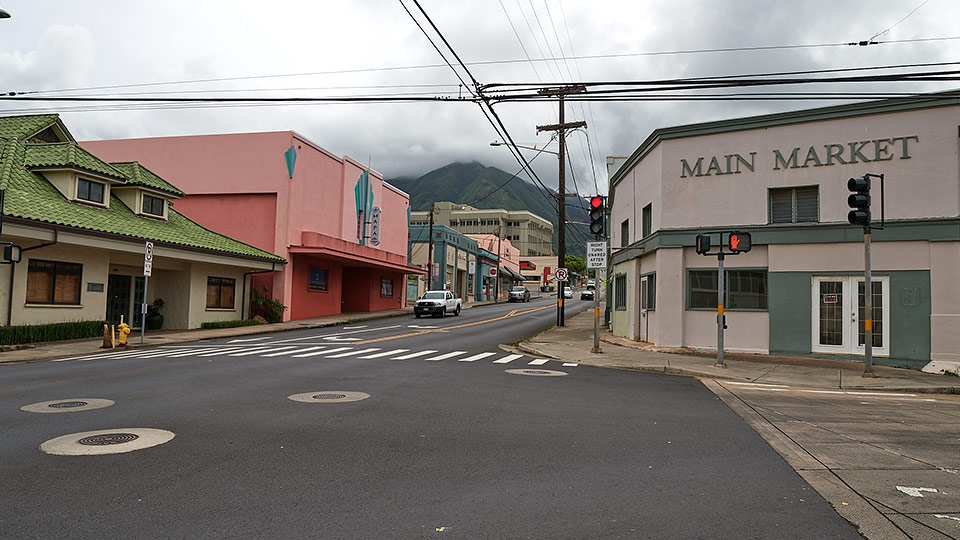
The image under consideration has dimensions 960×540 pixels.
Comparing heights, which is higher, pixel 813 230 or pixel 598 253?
pixel 813 230

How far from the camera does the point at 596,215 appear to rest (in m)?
19.0

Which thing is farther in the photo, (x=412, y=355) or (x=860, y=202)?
(x=412, y=355)

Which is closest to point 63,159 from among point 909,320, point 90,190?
point 90,190

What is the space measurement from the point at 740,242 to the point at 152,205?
80.0ft

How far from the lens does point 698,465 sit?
6.76m

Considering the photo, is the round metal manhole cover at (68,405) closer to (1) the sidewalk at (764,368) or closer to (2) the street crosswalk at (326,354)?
(2) the street crosswalk at (326,354)

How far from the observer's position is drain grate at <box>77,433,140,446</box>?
23.1 feet

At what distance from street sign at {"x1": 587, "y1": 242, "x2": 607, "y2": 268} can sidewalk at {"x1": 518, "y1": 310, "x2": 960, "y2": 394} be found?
8.55 ft

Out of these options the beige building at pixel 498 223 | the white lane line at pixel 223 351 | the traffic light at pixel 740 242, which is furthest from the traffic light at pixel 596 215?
the beige building at pixel 498 223

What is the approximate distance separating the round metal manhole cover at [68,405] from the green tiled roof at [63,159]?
18.2m

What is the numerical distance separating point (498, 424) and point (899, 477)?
4.26 m

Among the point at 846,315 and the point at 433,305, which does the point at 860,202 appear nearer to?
the point at 846,315

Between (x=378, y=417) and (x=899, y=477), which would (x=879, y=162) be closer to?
(x=899, y=477)

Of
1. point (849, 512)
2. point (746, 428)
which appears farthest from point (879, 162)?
point (849, 512)
